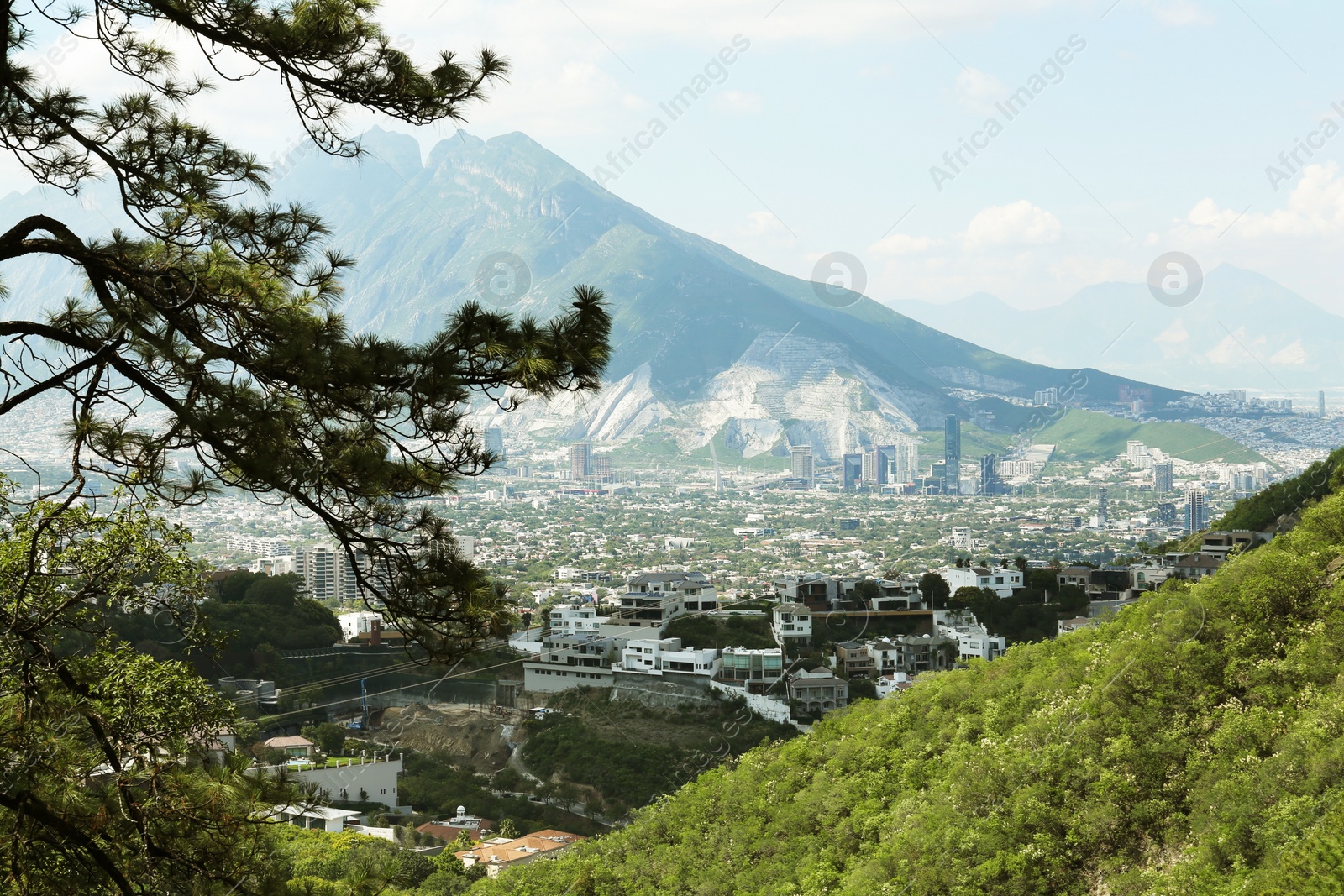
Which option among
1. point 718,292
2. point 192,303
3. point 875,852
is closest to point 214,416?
point 192,303

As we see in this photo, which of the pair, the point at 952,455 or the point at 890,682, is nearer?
the point at 890,682

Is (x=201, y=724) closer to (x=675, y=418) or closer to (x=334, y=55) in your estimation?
(x=334, y=55)

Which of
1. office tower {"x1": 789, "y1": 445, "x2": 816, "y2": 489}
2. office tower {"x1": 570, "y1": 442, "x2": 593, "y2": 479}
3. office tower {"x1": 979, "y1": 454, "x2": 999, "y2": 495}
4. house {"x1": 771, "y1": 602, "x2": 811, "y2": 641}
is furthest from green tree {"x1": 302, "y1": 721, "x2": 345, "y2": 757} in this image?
office tower {"x1": 789, "y1": 445, "x2": 816, "y2": 489}

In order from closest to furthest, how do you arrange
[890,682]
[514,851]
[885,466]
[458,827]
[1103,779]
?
[1103,779]
[514,851]
[458,827]
[890,682]
[885,466]

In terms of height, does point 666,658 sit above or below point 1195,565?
below

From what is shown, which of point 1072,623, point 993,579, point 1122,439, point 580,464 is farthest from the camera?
point 580,464

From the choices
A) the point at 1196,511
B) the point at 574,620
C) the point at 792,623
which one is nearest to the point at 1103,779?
the point at 792,623

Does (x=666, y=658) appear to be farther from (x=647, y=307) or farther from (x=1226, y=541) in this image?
(x=647, y=307)
